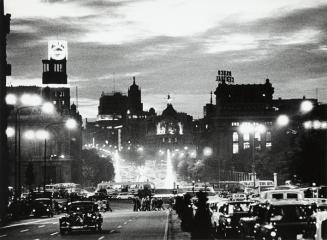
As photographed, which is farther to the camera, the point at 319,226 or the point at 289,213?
the point at 289,213

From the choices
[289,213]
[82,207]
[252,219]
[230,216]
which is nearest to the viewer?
[289,213]

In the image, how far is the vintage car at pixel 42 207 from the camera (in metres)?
72.6

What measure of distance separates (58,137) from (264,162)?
222ft

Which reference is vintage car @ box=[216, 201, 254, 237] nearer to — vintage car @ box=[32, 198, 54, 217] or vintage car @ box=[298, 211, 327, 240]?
vintage car @ box=[298, 211, 327, 240]

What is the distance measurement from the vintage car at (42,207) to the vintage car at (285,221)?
45.7m

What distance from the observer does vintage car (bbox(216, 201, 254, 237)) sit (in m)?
35.6

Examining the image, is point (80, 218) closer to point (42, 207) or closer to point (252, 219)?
point (252, 219)

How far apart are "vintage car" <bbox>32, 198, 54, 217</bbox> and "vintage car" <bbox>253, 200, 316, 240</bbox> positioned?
150 feet

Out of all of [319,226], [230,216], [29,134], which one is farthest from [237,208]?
[29,134]

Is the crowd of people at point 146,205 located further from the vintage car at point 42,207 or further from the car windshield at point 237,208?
the car windshield at point 237,208

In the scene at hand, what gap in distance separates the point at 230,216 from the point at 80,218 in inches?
445

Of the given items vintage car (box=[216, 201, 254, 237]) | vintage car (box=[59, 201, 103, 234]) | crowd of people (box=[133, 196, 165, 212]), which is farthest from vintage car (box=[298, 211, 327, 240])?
crowd of people (box=[133, 196, 165, 212])

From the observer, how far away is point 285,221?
2689 cm

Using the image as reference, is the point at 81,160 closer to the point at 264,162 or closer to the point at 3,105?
the point at 264,162
